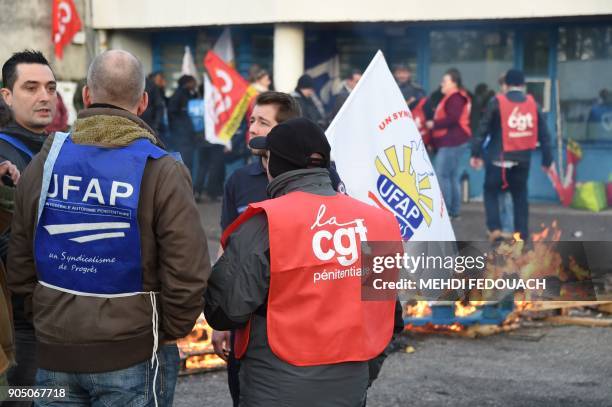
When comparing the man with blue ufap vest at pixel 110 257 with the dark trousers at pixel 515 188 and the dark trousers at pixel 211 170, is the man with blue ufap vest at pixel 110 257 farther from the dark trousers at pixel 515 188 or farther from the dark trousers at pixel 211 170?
the dark trousers at pixel 211 170

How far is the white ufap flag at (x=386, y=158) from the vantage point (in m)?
6.00

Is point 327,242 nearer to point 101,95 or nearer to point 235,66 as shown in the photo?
point 101,95

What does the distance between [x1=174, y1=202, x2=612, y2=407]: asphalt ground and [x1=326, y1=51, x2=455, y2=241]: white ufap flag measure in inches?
42.1

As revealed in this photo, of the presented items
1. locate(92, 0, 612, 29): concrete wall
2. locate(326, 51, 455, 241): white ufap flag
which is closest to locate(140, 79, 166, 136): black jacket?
locate(92, 0, 612, 29): concrete wall

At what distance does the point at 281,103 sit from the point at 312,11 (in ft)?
39.2

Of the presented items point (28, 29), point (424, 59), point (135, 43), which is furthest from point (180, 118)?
point (424, 59)

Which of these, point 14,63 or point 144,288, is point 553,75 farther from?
point 144,288

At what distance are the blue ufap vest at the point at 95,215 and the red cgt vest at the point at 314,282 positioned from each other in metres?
0.41

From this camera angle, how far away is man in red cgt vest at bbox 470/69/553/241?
11977 mm

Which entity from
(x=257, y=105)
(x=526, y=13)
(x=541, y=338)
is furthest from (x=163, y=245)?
(x=526, y=13)

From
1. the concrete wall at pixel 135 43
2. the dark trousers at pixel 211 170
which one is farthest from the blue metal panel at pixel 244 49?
the dark trousers at pixel 211 170

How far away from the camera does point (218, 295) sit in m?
3.68

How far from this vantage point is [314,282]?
360 centimetres

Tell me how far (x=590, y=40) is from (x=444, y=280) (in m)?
12.4
